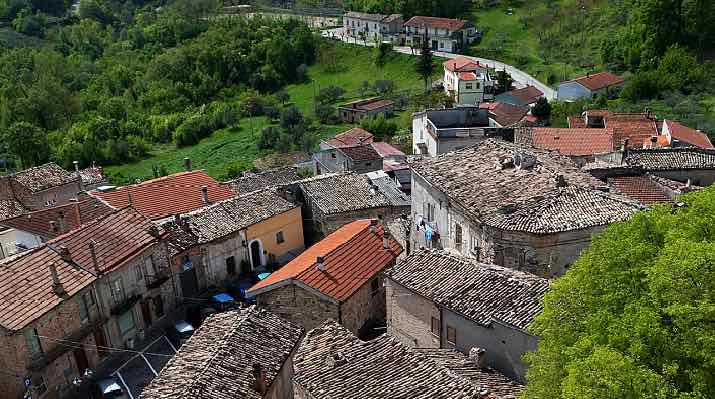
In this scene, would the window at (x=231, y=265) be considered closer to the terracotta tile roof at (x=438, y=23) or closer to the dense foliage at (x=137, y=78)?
the dense foliage at (x=137, y=78)

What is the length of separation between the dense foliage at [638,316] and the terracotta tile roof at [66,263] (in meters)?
18.6

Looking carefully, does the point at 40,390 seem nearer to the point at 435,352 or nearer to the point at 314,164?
the point at 435,352

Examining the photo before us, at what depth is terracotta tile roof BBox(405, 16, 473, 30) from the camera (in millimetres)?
108750

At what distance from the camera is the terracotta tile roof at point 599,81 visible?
2968 inches

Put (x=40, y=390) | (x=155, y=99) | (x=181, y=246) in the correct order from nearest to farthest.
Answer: (x=40, y=390), (x=181, y=246), (x=155, y=99)

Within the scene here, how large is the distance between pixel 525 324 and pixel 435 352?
124 inches

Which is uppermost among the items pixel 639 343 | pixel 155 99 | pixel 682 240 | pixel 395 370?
pixel 682 240

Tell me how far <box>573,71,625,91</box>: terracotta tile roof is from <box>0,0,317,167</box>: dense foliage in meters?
47.0

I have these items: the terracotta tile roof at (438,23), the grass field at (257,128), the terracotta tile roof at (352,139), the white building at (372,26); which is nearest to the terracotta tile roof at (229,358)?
the terracotta tile roof at (352,139)

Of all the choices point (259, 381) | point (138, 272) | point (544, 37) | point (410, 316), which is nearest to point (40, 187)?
point (138, 272)

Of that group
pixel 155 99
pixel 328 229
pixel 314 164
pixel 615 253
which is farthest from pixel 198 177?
pixel 155 99

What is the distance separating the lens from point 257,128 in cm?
9050

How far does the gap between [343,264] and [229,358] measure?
292 inches

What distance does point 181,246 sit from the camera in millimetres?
31172
